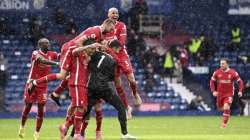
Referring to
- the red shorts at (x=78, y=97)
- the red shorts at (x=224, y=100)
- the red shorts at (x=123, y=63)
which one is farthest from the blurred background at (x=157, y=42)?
the red shorts at (x=78, y=97)

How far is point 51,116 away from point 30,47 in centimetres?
604

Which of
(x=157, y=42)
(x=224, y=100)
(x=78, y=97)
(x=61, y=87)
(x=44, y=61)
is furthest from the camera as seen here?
(x=157, y=42)

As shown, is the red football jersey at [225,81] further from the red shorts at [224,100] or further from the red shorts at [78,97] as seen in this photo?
the red shorts at [78,97]

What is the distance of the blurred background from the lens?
4362 centimetres

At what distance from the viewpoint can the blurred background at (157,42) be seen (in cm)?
4362

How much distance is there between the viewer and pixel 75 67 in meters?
19.4

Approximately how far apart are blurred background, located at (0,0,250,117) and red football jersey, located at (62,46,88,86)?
2129 cm

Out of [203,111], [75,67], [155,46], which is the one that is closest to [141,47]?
[155,46]

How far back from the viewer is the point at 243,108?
4362cm

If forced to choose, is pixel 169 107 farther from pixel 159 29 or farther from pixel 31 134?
pixel 31 134

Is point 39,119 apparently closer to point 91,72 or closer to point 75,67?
point 91,72

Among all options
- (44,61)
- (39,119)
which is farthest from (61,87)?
(39,119)

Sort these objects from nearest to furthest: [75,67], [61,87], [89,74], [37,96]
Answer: [75,67], [89,74], [61,87], [37,96]

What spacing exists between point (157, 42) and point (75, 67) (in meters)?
30.0
